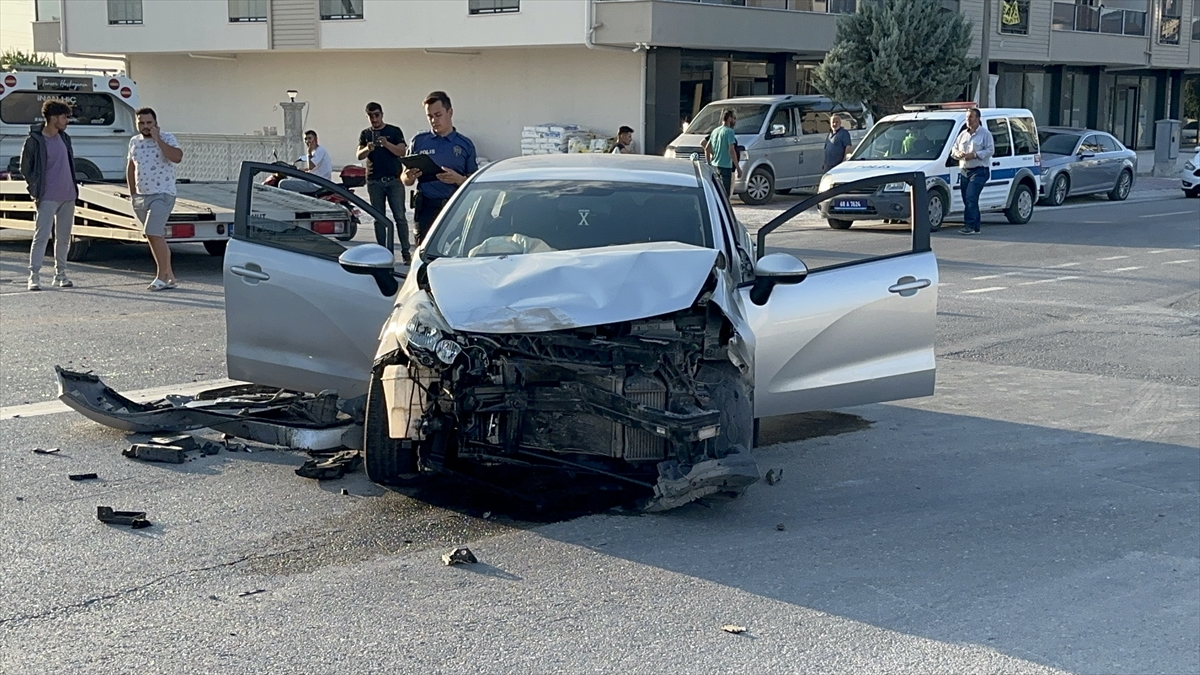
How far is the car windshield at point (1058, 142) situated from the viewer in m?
26.9

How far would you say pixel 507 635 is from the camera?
4.58 m

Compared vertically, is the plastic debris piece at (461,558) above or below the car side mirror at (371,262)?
below

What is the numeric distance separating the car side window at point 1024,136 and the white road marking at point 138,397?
661 inches

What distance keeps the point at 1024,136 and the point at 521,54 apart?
49.7 feet

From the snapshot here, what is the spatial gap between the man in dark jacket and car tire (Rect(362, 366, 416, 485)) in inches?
331

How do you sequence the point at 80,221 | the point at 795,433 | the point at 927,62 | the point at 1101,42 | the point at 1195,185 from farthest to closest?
1. the point at 1101,42
2. the point at 1195,185
3. the point at 927,62
4. the point at 80,221
5. the point at 795,433

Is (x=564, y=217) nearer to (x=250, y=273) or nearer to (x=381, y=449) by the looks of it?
(x=381, y=449)

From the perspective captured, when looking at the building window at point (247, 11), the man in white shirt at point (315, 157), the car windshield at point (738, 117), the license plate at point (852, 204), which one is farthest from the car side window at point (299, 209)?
the building window at point (247, 11)

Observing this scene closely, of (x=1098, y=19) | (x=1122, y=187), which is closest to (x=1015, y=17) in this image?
(x=1098, y=19)

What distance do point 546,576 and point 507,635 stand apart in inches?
24.2

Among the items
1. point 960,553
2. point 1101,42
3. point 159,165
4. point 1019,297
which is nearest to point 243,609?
point 960,553

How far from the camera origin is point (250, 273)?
23.3ft

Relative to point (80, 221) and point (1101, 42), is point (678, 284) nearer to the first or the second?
point (80, 221)

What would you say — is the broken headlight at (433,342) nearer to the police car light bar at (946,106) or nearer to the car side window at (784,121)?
the police car light bar at (946,106)
